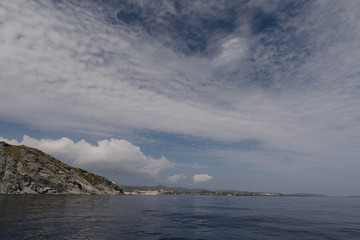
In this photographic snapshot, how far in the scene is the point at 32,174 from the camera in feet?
371

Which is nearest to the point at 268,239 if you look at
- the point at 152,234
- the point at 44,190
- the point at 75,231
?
the point at 152,234

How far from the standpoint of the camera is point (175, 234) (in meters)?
21.7

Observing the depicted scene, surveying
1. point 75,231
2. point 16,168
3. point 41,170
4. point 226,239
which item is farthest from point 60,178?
point 226,239

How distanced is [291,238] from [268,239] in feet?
9.21

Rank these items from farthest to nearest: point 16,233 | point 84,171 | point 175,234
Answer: point 84,171
point 175,234
point 16,233

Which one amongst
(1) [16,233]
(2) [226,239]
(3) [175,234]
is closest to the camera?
(1) [16,233]

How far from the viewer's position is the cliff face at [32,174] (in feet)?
338

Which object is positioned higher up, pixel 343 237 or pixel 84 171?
pixel 84 171

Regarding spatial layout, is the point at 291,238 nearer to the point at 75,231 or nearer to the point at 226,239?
the point at 226,239

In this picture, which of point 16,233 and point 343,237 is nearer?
point 16,233

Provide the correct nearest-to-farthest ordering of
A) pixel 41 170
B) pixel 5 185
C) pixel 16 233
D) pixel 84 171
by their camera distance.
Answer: pixel 16 233 < pixel 5 185 < pixel 41 170 < pixel 84 171

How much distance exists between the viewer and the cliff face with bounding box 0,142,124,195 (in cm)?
10288

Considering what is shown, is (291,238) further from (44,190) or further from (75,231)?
(44,190)

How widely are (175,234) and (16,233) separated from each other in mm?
14918
